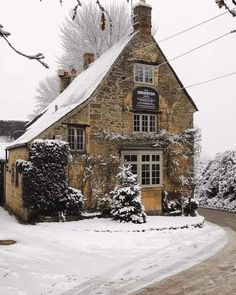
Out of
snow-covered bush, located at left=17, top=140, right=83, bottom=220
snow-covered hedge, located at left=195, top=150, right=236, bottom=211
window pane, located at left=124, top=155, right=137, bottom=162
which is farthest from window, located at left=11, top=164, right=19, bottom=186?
snow-covered hedge, located at left=195, top=150, right=236, bottom=211

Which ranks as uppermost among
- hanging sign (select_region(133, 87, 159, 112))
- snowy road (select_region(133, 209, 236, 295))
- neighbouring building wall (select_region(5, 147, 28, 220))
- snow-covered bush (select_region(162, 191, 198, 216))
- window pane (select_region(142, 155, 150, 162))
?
hanging sign (select_region(133, 87, 159, 112))

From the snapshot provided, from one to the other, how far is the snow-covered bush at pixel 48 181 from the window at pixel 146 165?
3560 millimetres

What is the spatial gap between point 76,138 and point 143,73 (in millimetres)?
5299

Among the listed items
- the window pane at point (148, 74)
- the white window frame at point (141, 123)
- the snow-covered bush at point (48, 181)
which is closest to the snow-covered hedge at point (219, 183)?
the white window frame at point (141, 123)

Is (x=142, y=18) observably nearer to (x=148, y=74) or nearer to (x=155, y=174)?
(x=148, y=74)

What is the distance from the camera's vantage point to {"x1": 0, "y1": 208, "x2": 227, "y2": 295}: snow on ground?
9.11 metres

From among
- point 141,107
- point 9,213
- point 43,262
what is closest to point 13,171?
point 9,213

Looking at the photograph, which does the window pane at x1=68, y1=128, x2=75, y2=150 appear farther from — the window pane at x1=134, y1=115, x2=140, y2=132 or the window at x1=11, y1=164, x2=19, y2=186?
the window pane at x1=134, y1=115, x2=140, y2=132

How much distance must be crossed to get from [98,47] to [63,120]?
64.8 ft

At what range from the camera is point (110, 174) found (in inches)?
773

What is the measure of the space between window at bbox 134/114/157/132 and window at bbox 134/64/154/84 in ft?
6.15

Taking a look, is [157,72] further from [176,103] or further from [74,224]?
[74,224]

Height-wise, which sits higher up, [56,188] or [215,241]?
[56,188]

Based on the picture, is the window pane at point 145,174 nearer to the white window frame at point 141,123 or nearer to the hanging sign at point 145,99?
the white window frame at point 141,123
